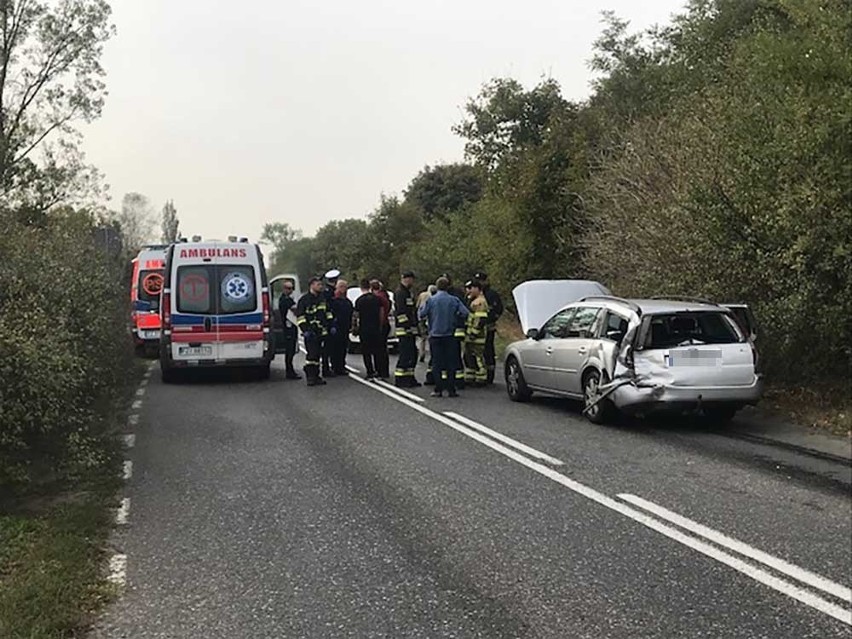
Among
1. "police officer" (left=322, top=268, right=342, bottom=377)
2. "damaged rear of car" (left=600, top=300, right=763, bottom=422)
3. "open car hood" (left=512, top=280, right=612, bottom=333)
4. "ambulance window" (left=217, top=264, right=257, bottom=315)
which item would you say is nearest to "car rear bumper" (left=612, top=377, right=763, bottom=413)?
"damaged rear of car" (left=600, top=300, right=763, bottom=422)

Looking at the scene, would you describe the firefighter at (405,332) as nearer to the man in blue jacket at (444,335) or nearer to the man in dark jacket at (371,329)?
the man in dark jacket at (371,329)

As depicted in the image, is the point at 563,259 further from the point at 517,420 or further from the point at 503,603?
the point at 503,603

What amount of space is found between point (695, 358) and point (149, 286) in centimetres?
1482

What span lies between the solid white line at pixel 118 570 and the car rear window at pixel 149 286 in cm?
1654

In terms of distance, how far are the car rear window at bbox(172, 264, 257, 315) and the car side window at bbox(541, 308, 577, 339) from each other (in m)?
5.90

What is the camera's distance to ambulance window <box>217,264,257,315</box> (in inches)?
650

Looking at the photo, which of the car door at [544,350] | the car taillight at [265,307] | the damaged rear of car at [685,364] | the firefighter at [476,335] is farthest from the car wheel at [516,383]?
the car taillight at [265,307]

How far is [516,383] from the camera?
1364 centimetres

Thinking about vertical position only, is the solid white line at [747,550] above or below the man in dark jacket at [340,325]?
below

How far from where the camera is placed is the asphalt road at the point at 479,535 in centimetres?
495

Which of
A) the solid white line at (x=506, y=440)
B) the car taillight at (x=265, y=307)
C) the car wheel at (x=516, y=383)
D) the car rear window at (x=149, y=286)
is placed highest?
the car rear window at (x=149, y=286)

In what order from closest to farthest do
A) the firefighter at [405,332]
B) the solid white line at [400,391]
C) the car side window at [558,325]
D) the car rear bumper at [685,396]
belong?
the car rear bumper at [685,396] → the car side window at [558,325] → the solid white line at [400,391] → the firefighter at [405,332]

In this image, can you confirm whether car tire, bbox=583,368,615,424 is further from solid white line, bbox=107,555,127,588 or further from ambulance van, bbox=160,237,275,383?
ambulance van, bbox=160,237,275,383

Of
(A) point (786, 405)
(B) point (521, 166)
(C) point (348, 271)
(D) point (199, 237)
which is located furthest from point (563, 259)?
(C) point (348, 271)
